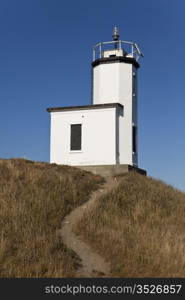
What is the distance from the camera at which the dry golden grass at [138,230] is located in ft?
41.1

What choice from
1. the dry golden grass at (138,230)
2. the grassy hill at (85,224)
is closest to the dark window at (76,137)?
the grassy hill at (85,224)

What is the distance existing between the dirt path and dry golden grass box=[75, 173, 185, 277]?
0.24 meters

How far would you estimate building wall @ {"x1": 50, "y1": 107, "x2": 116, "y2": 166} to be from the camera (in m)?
28.2

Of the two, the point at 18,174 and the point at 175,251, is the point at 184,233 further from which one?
the point at 18,174

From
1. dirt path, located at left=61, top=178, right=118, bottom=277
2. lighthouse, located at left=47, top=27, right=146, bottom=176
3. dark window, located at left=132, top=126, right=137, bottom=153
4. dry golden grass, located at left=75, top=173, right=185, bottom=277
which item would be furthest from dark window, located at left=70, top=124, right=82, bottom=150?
dirt path, located at left=61, top=178, right=118, bottom=277

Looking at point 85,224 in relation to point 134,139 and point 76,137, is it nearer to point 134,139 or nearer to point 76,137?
point 76,137

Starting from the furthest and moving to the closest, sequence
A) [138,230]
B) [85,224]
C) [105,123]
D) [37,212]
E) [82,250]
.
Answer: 1. [105,123]
2. [37,212]
3. [85,224]
4. [138,230]
5. [82,250]

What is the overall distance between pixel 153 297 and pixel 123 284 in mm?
→ 1061

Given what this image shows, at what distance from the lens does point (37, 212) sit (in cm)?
1686

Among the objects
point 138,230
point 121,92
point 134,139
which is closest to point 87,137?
point 134,139

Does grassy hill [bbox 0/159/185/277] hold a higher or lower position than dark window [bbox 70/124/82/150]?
lower

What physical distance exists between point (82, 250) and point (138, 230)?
266cm

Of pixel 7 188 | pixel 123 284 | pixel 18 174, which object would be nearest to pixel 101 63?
pixel 18 174

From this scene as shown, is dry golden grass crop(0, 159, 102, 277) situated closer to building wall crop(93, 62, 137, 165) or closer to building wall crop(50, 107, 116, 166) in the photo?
building wall crop(50, 107, 116, 166)
